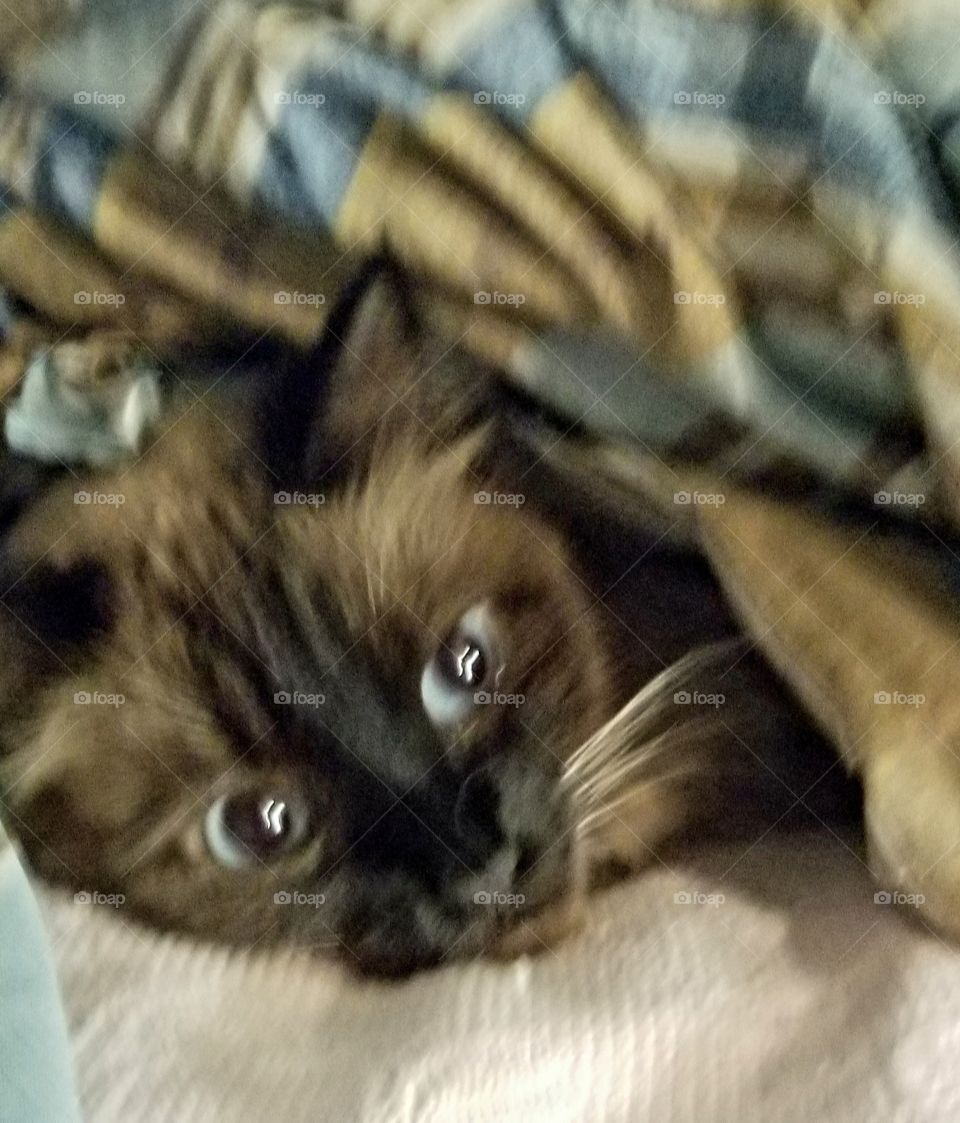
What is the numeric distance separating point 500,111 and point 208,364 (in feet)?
0.92

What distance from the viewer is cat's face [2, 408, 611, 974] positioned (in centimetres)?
70

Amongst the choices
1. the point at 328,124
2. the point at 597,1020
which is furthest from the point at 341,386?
the point at 597,1020

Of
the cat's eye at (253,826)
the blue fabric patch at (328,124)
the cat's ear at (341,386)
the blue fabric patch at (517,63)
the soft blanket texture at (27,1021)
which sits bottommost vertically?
the soft blanket texture at (27,1021)

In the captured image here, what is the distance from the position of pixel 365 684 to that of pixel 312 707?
4cm

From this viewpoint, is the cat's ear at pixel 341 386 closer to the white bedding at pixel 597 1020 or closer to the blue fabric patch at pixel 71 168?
the blue fabric patch at pixel 71 168

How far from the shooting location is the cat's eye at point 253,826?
28.2 inches

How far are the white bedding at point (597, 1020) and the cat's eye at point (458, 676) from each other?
160 mm

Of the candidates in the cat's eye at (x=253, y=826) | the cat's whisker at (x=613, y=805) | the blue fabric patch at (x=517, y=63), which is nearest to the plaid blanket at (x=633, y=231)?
the blue fabric patch at (x=517, y=63)

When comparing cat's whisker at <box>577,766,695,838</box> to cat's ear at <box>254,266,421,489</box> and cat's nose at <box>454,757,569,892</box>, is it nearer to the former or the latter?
cat's nose at <box>454,757,569,892</box>

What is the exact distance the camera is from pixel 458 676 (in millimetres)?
729

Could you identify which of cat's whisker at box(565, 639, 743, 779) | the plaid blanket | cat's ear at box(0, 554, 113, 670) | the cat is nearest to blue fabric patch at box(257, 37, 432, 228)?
the plaid blanket

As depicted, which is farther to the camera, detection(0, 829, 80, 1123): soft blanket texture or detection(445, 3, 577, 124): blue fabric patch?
detection(445, 3, 577, 124): blue fabric patch

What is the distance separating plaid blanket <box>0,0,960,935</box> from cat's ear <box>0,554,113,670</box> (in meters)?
0.16

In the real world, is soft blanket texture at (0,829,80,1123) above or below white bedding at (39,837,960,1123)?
below
